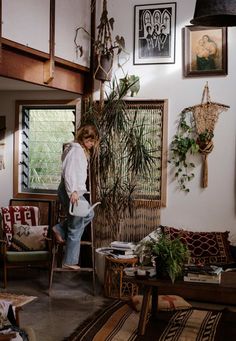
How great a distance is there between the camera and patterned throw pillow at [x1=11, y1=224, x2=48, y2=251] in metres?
6.25

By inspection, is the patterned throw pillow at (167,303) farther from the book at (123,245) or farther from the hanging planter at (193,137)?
the hanging planter at (193,137)

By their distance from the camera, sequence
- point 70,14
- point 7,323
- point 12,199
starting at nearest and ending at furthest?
point 7,323
point 70,14
point 12,199

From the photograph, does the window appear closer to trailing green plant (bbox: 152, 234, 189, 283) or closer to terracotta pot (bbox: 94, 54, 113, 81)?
terracotta pot (bbox: 94, 54, 113, 81)

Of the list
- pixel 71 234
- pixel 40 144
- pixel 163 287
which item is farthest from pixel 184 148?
pixel 163 287

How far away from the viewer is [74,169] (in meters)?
5.67

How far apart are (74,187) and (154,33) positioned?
7.09ft

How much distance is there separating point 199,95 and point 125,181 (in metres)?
1.32

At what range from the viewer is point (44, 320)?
16.3ft

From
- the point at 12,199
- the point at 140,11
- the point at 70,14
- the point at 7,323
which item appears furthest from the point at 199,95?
the point at 7,323

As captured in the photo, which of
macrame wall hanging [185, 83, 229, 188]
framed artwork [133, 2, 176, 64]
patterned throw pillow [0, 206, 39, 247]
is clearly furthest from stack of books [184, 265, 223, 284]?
framed artwork [133, 2, 176, 64]

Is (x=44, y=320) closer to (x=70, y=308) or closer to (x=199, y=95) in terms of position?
(x=70, y=308)

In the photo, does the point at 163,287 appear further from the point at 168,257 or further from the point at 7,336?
the point at 7,336

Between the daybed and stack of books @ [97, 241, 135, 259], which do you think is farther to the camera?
stack of books @ [97, 241, 135, 259]

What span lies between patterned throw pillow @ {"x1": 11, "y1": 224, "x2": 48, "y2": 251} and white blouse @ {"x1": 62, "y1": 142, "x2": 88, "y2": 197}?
35.2 inches
